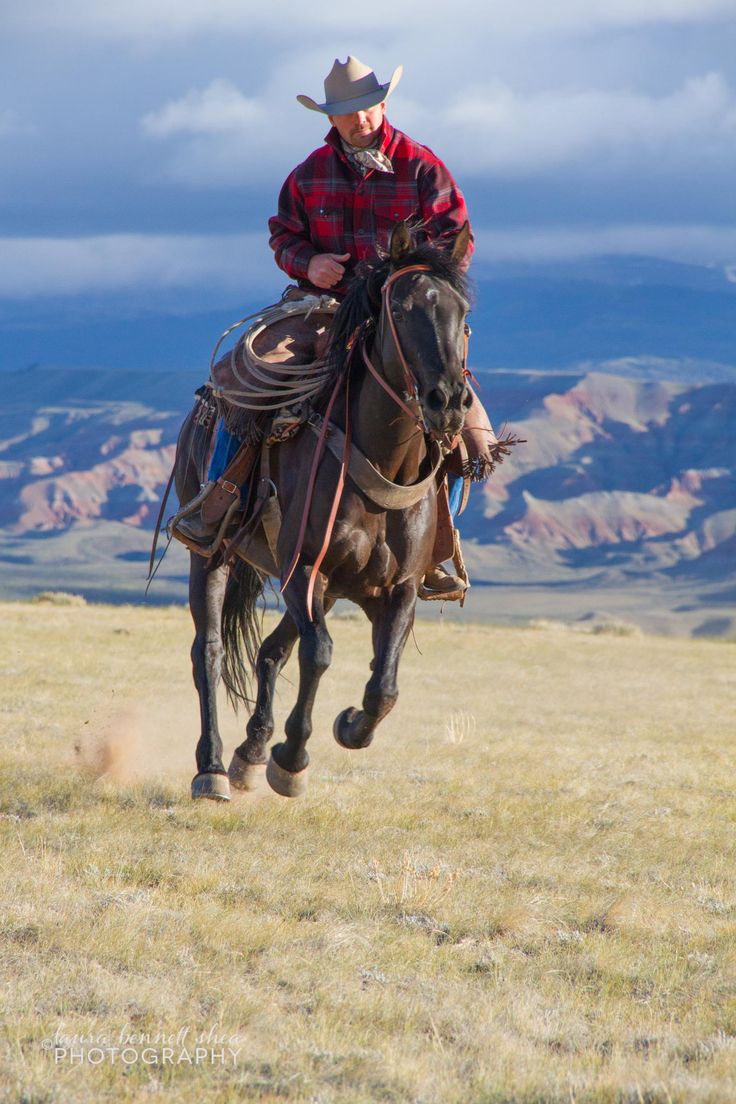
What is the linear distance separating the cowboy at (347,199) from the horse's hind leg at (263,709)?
1.05m

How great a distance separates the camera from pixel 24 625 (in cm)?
2417

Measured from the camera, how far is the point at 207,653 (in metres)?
10.1

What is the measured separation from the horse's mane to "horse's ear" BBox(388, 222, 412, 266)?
0.02m

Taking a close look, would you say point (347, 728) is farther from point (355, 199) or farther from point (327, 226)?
point (355, 199)

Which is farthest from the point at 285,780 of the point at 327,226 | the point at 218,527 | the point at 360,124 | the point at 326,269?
the point at 360,124

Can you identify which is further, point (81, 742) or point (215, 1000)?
point (81, 742)

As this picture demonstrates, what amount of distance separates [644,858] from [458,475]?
252 cm

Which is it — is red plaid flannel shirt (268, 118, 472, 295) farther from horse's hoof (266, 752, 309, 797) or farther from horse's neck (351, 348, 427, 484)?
horse's hoof (266, 752, 309, 797)

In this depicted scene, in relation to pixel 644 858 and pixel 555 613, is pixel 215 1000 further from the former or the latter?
pixel 555 613

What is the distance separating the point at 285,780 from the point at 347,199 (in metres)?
3.58

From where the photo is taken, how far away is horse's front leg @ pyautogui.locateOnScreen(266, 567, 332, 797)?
7.69 m

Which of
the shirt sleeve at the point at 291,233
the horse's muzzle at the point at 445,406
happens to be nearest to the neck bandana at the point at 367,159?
the shirt sleeve at the point at 291,233

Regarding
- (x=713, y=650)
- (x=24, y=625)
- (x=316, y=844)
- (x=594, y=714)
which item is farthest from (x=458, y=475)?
(x=713, y=650)

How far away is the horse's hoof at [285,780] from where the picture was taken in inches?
323
